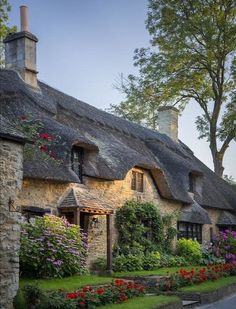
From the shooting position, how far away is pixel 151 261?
58.6 feet

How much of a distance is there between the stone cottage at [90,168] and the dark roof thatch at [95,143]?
0.03 metres

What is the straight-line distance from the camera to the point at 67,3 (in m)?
13.3

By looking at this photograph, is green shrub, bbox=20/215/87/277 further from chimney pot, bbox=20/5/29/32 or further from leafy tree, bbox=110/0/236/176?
leafy tree, bbox=110/0/236/176

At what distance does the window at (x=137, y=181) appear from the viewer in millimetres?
19625

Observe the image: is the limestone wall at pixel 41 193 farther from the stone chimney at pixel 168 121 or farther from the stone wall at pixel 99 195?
the stone chimney at pixel 168 121

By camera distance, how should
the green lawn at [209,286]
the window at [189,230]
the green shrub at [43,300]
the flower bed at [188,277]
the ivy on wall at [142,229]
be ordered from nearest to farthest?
1. the green shrub at [43,300]
2. the green lawn at [209,286]
3. the flower bed at [188,277]
4. the ivy on wall at [142,229]
5. the window at [189,230]

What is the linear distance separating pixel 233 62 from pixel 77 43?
20.5 metres

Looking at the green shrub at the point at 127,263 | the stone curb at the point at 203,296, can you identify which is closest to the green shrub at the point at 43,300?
the stone curb at the point at 203,296

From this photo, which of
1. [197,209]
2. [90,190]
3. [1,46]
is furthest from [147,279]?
[1,46]

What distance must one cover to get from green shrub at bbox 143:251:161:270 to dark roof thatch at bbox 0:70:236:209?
337 centimetres

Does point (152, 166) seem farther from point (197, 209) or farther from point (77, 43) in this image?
point (77, 43)

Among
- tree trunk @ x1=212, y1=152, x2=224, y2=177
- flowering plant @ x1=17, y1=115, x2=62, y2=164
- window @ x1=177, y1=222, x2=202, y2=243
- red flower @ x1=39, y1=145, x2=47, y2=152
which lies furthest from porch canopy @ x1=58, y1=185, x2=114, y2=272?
tree trunk @ x1=212, y1=152, x2=224, y2=177

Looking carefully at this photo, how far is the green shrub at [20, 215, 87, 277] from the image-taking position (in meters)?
11.8

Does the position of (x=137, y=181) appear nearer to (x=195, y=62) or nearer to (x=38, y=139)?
(x=38, y=139)
